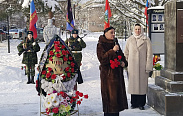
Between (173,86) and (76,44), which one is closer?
(173,86)

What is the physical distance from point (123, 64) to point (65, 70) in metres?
1.12

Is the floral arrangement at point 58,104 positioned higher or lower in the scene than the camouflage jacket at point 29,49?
lower

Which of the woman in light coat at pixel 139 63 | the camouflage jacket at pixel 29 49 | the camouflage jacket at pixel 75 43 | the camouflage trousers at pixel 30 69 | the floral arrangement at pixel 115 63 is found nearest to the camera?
the floral arrangement at pixel 115 63

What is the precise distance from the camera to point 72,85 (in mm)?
5793

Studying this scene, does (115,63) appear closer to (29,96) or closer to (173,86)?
(173,86)

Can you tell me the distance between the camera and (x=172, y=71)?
6438mm

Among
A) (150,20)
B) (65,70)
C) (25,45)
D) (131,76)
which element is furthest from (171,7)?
(25,45)

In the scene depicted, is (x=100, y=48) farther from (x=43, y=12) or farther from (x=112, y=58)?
(x=43, y=12)

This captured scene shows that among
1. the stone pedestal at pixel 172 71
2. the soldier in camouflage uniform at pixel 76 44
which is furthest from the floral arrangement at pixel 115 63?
the soldier in camouflage uniform at pixel 76 44

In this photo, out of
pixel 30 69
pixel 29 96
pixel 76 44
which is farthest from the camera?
pixel 76 44

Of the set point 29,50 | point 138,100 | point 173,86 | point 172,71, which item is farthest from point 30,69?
point 173,86

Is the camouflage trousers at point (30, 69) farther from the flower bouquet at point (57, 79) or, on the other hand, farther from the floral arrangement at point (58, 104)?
the floral arrangement at point (58, 104)

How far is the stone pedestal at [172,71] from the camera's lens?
5.91m

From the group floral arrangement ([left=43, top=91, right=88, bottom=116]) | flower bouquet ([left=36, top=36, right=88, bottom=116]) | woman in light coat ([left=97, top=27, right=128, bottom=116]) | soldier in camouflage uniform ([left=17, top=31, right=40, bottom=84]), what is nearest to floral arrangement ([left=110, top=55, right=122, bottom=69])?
woman in light coat ([left=97, top=27, right=128, bottom=116])
